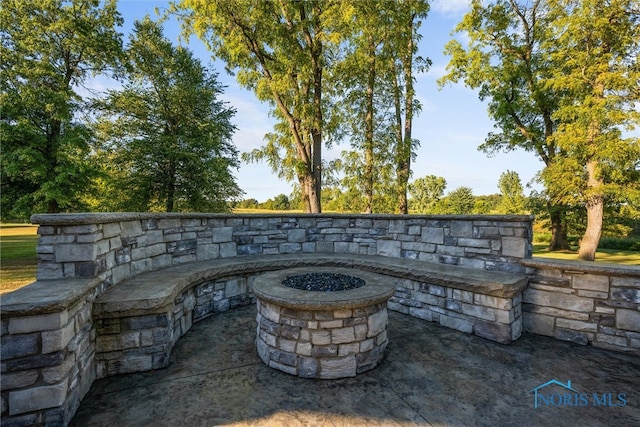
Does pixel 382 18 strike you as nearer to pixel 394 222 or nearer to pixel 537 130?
pixel 394 222

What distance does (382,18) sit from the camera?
758cm

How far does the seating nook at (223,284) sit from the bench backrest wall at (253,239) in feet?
0.05

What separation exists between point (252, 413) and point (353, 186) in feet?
24.6

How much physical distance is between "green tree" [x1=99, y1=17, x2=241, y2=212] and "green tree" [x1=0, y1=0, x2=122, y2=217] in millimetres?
1061

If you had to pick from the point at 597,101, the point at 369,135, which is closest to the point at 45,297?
the point at 369,135

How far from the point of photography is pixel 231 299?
4270 mm

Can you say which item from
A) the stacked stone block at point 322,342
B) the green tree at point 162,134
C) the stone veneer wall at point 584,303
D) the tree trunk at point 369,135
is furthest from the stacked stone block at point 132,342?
the green tree at point 162,134

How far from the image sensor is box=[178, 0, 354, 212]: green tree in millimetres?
6789

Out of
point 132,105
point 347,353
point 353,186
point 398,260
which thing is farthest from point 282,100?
point 347,353

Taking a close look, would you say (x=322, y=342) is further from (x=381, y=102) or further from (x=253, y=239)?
(x=381, y=102)

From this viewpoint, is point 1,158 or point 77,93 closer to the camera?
point 1,158

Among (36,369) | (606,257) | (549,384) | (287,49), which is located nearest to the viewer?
(36,369)

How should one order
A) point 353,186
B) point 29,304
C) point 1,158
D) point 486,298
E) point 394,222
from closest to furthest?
point 29,304 → point 486,298 → point 394,222 → point 1,158 → point 353,186

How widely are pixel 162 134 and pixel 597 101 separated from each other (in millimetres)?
14040
